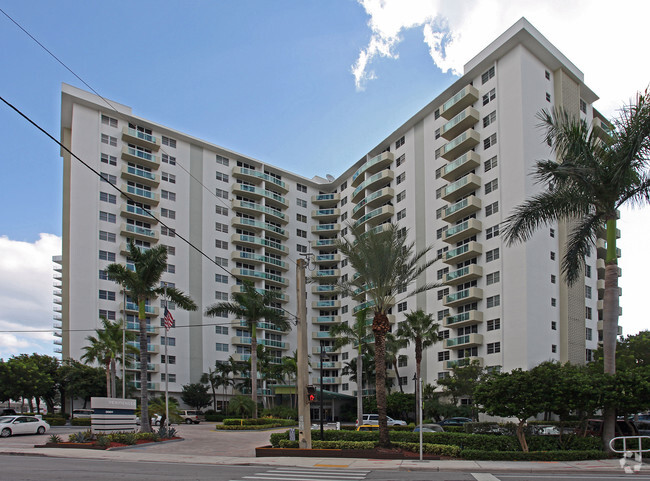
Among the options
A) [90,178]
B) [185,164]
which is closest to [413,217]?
[185,164]

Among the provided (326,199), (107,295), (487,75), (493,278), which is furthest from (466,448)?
(326,199)

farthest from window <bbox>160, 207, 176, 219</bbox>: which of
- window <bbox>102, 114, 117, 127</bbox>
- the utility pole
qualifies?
the utility pole

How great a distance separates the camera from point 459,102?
67250mm

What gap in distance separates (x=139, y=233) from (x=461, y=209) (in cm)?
4130

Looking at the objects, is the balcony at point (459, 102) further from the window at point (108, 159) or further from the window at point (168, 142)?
the window at point (108, 159)

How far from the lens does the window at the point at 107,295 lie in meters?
71.4

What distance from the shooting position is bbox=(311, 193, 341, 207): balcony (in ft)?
326

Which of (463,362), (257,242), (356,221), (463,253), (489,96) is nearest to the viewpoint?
(463,362)

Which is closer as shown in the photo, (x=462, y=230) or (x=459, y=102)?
(x=462, y=230)

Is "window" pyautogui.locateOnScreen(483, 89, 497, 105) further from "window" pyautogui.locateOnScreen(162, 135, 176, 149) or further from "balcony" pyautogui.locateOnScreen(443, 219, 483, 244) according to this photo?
"window" pyautogui.locateOnScreen(162, 135, 176, 149)

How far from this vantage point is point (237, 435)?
40250 mm

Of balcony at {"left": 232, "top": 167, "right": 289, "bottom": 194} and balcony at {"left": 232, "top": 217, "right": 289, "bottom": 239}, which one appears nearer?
balcony at {"left": 232, "top": 217, "right": 289, "bottom": 239}

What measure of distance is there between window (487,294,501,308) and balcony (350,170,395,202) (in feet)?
90.4

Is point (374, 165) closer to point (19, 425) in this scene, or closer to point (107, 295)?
point (107, 295)
